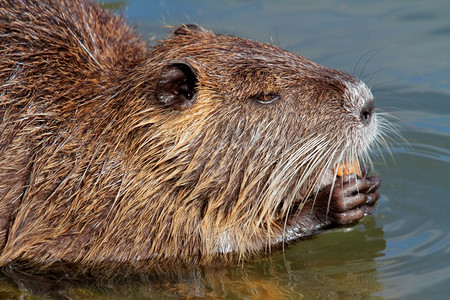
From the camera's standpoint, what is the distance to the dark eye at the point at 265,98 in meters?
5.04

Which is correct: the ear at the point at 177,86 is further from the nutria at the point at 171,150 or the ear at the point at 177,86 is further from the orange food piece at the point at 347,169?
the orange food piece at the point at 347,169

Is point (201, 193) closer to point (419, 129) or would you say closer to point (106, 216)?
point (106, 216)

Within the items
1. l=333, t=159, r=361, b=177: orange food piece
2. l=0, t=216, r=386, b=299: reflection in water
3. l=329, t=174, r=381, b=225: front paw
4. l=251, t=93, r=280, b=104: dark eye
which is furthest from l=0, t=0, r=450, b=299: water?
l=251, t=93, r=280, b=104: dark eye

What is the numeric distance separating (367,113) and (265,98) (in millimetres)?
617

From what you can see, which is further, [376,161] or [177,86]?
[376,161]

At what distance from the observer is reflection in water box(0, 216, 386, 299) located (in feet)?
16.2

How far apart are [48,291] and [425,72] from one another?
3.90 metres

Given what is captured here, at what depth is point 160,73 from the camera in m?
4.98

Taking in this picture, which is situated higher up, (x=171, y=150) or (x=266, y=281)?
(x=171, y=150)

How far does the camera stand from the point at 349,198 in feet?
17.5

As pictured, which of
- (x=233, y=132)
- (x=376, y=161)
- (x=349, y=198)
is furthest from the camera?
(x=376, y=161)

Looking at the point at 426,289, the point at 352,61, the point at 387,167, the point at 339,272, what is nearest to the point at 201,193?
the point at 339,272

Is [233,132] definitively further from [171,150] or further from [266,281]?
[266,281]

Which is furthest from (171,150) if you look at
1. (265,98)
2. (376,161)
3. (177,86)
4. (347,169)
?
(376,161)
